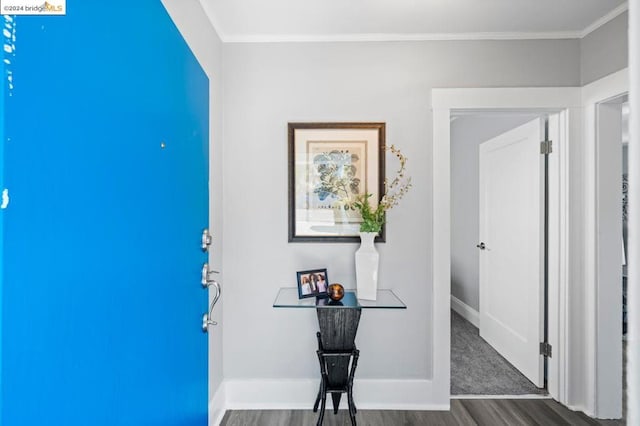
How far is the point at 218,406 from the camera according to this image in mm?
2148

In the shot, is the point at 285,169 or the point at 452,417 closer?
the point at 452,417

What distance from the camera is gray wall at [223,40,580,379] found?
90.7 inches

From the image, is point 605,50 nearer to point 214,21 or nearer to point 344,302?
point 344,302

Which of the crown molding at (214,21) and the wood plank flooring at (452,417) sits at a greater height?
the crown molding at (214,21)

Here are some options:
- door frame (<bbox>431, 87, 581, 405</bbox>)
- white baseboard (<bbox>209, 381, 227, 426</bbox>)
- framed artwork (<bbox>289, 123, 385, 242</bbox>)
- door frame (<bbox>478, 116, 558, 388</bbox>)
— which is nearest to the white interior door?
door frame (<bbox>478, 116, 558, 388</bbox>)

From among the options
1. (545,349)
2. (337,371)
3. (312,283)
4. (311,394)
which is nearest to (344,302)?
(312,283)

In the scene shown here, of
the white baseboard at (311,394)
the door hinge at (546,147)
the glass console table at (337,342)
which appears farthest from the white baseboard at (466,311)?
the glass console table at (337,342)

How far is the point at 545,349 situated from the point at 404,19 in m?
2.39

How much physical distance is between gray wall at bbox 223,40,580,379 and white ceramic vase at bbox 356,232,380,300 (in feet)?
0.66

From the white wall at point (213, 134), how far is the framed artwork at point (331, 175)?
1.50ft

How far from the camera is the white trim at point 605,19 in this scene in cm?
199

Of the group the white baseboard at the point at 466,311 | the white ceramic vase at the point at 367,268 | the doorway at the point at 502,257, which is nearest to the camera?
the white ceramic vase at the point at 367,268
